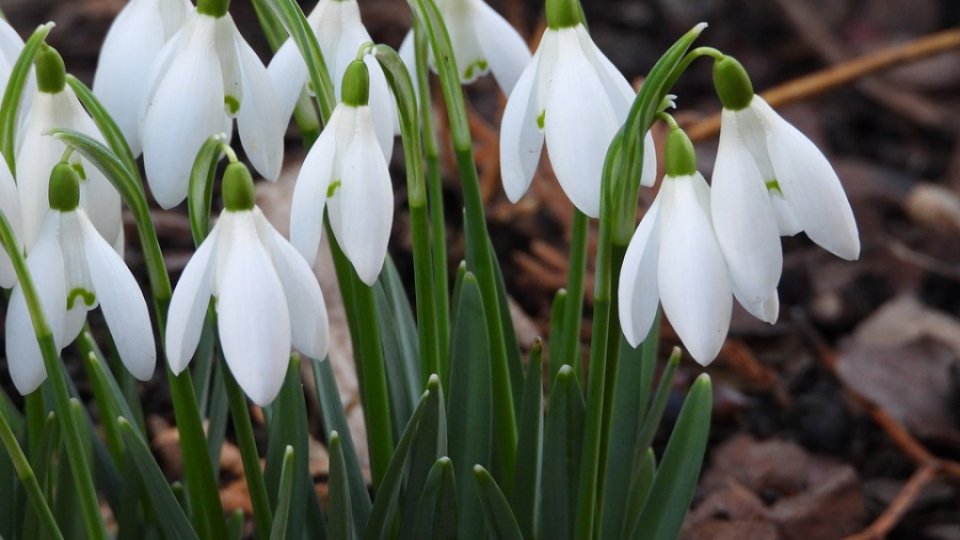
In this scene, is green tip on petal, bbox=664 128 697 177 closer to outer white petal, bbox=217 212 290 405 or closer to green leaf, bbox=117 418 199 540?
outer white petal, bbox=217 212 290 405

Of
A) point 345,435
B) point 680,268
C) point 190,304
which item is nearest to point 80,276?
point 190,304

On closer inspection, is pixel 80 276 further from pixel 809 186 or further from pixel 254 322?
pixel 809 186

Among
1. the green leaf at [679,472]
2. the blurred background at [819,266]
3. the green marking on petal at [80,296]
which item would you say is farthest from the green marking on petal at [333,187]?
the blurred background at [819,266]

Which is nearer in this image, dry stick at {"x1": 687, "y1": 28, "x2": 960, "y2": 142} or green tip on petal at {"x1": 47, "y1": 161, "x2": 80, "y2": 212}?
green tip on petal at {"x1": 47, "y1": 161, "x2": 80, "y2": 212}

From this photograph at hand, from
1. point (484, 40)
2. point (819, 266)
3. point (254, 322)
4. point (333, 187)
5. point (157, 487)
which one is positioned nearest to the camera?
point (254, 322)

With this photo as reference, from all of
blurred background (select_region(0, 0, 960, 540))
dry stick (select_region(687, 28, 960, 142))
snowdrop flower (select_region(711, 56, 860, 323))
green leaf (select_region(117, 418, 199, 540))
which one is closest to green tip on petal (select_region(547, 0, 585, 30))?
snowdrop flower (select_region(711, 56, 860, 323))

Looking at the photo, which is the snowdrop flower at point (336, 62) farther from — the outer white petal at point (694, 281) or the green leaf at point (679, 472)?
the green leaf at point (679, 472)
